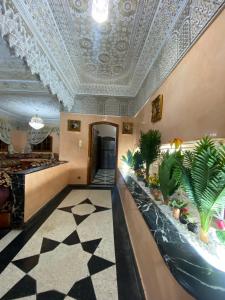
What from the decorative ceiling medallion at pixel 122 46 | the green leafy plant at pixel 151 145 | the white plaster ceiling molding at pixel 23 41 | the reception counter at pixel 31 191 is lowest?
the reception counter at pixel 31 191

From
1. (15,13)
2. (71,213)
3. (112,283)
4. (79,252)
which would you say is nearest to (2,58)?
(15,13)

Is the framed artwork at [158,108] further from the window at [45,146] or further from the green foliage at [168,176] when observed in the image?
the window at [45,146]

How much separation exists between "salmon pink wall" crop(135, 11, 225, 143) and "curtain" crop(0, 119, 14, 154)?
8.66m

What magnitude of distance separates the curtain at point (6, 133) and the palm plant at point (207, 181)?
940cm

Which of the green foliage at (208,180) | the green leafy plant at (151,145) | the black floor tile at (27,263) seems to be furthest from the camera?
the green leafy plant at (151,145)

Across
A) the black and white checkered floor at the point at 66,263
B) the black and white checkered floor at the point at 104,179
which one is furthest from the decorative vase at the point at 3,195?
the black and white checkered floor at the point at 104,179

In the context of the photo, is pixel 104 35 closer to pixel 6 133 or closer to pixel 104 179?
pixel 104 179

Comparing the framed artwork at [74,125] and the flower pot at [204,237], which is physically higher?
the framed artwork at [74,125]

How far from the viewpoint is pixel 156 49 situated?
2.68 meters

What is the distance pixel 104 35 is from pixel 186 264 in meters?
3.09

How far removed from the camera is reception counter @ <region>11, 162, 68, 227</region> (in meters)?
2.53

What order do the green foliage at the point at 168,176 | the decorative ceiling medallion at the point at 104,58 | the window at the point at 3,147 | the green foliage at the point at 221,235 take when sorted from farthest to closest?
the window at the point at 3,147, the decorative ceiling medallion at the point at 104,58, the green foliage at the point at 168,176, the green foliage at the point at 221,235

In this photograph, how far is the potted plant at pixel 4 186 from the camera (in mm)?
2445

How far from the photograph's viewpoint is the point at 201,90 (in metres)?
1.48
